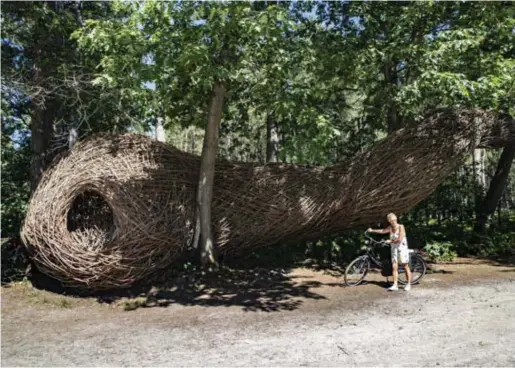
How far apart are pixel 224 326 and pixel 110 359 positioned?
1.54 m

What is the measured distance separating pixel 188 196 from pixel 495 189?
807 cm

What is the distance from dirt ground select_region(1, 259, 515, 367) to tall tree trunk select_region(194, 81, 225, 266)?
0.72 metres

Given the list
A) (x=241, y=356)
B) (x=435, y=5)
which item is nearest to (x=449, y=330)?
(x=241, y=356)

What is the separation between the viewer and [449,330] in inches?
224

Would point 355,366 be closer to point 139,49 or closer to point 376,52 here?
point 139,49

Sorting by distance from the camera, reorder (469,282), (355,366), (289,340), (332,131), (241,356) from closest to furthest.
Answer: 1. (355,366)
2. (241,356)
3. (289,340)
4. (332,131)
5. (469,282)

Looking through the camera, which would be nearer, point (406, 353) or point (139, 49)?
point (406, 353)

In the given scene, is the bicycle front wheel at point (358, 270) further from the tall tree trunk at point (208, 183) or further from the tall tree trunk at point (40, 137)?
the tall tree trunk at point (40, 137)

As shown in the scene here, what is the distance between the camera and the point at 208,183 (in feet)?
29.0

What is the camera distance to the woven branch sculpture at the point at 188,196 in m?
8.12

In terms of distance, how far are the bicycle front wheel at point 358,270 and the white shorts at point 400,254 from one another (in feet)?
2.02

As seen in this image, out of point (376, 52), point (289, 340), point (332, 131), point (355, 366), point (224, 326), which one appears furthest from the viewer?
point (376, 52)

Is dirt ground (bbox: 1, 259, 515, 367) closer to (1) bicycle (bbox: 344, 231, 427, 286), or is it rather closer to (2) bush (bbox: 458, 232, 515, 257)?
(1) bicycle (bbox: 344, 231, 427, 286)

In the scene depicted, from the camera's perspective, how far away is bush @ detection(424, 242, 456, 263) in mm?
10359
